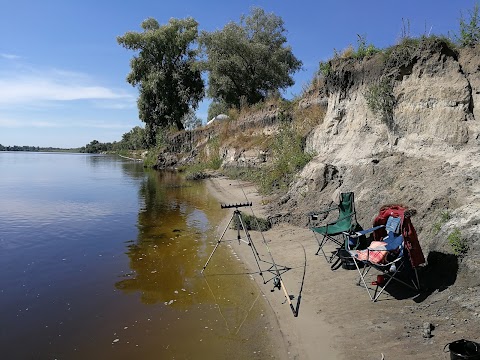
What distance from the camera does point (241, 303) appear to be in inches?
236

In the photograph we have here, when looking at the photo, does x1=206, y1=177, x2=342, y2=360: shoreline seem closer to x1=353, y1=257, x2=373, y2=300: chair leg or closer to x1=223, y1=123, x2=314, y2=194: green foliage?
x1=353, y1=257, x2=373, y2=300: chair leg

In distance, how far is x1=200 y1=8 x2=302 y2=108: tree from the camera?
2822 centimetres

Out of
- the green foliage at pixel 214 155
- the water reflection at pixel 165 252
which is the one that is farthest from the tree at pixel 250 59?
the water reflection at pixel 165 252

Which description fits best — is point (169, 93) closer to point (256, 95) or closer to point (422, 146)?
point (256, 95)

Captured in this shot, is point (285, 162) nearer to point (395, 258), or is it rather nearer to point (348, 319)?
point (395, 258)

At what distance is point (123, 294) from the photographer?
257 inches

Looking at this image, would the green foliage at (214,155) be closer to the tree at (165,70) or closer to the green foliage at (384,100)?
the tree at (165,70)

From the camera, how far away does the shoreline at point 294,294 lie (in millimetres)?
4555

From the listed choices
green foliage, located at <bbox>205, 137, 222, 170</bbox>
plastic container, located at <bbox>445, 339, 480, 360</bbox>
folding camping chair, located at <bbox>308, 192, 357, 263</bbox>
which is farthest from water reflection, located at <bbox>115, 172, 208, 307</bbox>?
green foliage, located at <bbox>205, 137, 222, 170</bbox>

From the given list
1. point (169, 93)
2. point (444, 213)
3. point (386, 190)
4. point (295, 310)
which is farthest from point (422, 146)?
point (169, 93)

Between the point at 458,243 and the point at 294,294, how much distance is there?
253 cm

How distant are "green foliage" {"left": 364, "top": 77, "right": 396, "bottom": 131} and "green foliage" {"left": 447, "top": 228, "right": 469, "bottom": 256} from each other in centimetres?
471

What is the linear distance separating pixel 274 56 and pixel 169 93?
50.5ft

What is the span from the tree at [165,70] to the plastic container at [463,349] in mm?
37181
